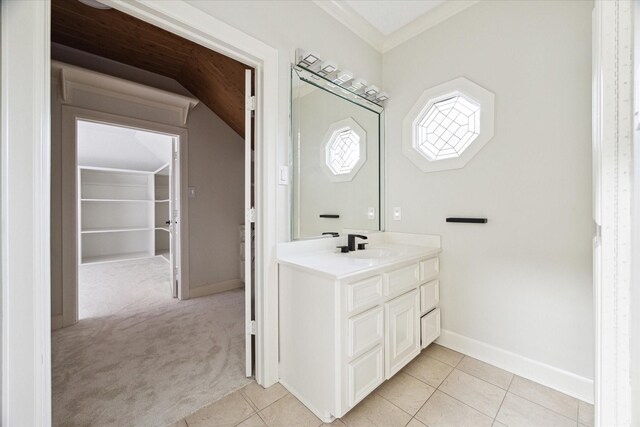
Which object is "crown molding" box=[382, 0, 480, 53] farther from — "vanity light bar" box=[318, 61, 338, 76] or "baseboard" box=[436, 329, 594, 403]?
"baseboard" box=[436, 329, 594, 403]

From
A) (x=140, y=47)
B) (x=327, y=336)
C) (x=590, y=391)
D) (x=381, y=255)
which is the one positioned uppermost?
(x=140, y=47)

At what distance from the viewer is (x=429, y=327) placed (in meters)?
1.88

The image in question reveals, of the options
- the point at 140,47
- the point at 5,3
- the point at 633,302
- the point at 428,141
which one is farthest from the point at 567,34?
the point at 140,47

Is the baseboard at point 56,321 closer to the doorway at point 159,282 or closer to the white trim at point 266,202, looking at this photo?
the doorway at point 159,282

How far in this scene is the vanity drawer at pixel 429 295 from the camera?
183 centimetres

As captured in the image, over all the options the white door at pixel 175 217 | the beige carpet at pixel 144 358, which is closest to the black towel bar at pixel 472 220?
the beige carpet at pixel 144 358

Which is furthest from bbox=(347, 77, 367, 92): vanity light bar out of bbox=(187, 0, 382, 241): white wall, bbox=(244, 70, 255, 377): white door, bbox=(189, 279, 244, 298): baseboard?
bbox=(189, 279, 244, 298): baseboard

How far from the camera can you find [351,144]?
224 cm

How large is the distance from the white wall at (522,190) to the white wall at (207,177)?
2.49 meters

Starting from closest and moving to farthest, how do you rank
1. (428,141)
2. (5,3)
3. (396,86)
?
(5,3), (428,141), (396,86)

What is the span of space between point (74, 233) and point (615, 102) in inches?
142

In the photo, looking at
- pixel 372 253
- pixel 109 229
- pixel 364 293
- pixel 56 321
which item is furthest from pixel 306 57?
pixel 109 229

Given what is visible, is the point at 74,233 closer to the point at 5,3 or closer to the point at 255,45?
the point at 5,3

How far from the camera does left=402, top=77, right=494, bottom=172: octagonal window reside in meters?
1.80
